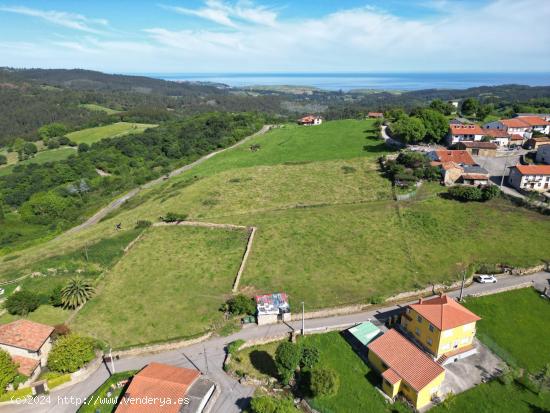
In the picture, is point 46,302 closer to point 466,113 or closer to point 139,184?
point 139,184

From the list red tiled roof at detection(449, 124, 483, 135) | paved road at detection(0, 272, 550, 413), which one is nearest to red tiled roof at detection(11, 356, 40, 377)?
paved road at detection(0, 272, 550, 413)

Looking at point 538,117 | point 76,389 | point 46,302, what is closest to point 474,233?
point 76,389

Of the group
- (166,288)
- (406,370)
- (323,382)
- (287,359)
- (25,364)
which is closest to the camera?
(323,382)

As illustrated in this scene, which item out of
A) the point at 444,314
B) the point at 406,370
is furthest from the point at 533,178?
the point at 406,370

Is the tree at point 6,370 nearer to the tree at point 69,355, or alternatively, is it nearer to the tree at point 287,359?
the tree at point 69,355

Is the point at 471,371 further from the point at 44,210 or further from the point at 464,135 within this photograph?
the point at 44,210

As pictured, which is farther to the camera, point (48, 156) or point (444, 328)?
point (48, 156)

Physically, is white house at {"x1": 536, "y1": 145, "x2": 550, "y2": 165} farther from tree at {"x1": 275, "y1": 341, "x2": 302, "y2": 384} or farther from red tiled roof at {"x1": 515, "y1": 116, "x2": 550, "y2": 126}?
tree at {"x1": 275, "y1": 341, "x2": 302, "y2": 384}
